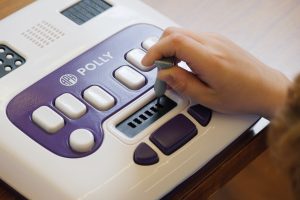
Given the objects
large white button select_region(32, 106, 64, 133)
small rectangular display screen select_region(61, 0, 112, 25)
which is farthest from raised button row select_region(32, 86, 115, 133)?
small rectangular display screen select_region(61, 0, 112, 25)

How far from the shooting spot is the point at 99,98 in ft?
2.03

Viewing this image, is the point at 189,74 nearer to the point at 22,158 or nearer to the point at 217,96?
the point at 217,96

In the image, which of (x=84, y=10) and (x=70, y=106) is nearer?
(x=70, y=106)

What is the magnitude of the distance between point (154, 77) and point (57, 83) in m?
0.10

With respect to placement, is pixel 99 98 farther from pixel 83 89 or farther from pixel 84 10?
pixel 84 10

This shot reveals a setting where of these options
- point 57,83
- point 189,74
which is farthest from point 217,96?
point 57,83

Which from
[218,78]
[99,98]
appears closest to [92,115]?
[99,98]

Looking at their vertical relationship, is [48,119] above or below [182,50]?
below

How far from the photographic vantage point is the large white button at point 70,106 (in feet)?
1.98

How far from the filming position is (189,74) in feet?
2.04

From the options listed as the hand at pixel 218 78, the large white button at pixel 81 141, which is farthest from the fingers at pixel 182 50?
the large white button at pixel 81 141

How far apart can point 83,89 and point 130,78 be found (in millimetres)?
51

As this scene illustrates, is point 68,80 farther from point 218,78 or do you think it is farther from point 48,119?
point 218,78

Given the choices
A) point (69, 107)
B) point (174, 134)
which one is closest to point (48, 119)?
point (69, 107)
